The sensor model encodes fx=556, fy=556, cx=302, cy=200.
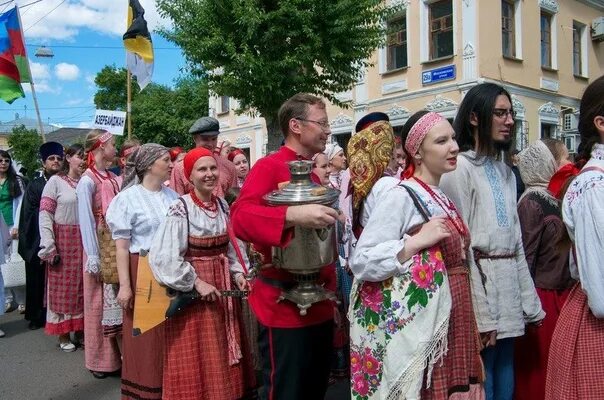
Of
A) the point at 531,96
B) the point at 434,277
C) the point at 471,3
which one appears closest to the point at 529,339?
the point at 434,277

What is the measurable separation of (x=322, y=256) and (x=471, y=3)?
14.6 m

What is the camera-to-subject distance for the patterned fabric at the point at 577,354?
2.18 metres

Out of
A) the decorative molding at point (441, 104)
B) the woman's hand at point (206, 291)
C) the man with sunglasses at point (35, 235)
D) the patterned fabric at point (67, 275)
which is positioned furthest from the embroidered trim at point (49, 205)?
the decorative molding at point (441, 104)

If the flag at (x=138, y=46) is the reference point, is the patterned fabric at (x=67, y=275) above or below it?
below

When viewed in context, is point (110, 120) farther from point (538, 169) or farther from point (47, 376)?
point (538, 169)

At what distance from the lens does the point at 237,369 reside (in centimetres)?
333

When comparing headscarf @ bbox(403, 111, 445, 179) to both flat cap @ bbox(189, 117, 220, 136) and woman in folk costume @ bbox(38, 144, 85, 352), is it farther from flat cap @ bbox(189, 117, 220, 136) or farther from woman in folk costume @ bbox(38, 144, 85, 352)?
woman in folk costume @ bbox(38, 144, 85, 352)

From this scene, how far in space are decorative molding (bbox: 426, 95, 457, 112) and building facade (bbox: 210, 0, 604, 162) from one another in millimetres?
28

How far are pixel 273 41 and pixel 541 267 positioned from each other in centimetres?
1010

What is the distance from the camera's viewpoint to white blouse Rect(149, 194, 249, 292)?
3143 millimetres

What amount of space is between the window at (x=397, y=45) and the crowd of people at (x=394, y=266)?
1374 centimetres

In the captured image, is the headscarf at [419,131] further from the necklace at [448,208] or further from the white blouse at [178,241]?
the white blouse at [178,241]

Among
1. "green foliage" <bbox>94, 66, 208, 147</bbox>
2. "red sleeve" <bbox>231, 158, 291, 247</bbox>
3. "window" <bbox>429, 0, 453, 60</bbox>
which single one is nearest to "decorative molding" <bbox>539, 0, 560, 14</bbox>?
"window" <bbox>429, 0, 453, 60</bbox>

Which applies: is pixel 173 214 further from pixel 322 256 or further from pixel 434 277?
pixel 434 277
